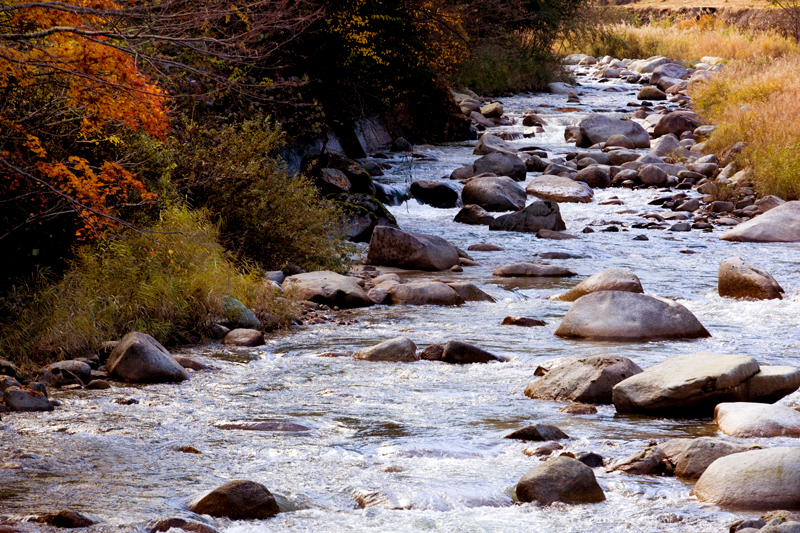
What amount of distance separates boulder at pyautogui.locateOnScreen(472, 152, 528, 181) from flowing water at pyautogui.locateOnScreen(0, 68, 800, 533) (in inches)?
346

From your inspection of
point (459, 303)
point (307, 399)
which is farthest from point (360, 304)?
point (307, 399)

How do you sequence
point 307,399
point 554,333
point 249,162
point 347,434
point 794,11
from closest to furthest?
1. point 347,434
2. point 307,399
3. point 554,333
4. point 249,162
5. point 794,11

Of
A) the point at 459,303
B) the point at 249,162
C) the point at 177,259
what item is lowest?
the point at 459,303

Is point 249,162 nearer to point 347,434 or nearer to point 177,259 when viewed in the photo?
point 177,259

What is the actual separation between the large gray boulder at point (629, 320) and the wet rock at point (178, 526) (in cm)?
460

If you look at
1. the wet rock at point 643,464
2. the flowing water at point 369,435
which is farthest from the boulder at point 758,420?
the wet rock at point 643,464

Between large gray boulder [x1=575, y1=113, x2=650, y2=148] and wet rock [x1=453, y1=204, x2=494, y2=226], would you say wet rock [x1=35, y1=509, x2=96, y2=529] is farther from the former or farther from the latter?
large gray boulder [x1=575, y1=113, x2=650, y2=148]

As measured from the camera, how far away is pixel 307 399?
5.80 meters

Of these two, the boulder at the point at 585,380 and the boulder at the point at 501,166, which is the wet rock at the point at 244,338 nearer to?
the boulder at the point at 585,380

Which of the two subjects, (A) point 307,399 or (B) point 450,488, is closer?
(B) point 450,488

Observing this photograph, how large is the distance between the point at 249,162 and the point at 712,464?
22.1 feet

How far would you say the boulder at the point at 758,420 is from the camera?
189 inches

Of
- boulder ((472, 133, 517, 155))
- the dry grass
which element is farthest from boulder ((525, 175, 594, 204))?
the dry grass

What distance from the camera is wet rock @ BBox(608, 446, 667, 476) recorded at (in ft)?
14.4
